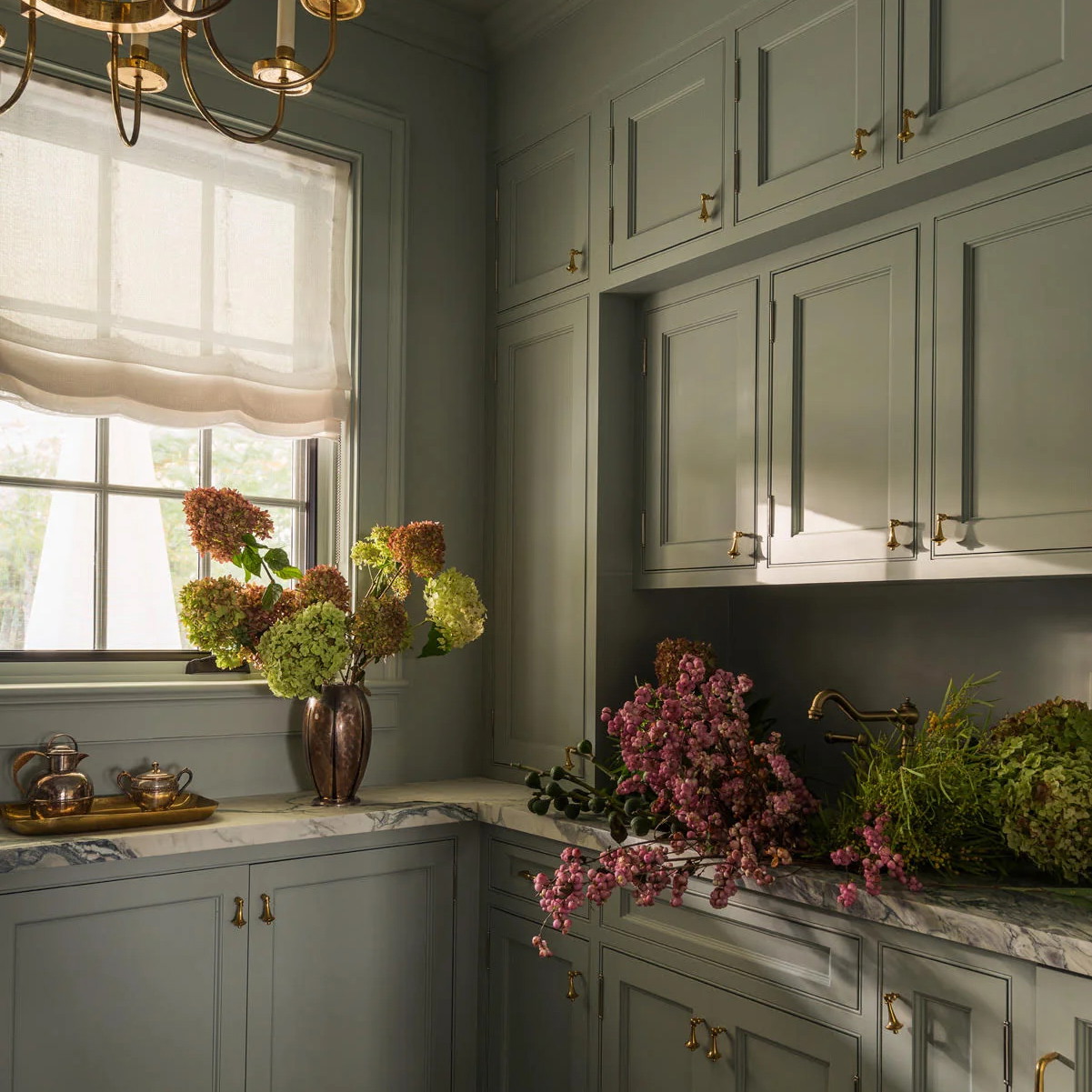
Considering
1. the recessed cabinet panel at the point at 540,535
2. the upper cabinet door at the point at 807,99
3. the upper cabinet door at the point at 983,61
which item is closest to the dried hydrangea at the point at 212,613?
the recessed cabinet panel at the point at 540,535

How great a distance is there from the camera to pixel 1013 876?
186 centimetres

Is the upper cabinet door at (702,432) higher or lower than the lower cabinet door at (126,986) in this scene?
higher

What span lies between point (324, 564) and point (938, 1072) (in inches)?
71.9

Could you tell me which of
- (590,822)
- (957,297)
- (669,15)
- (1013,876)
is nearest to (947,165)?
(957,297)

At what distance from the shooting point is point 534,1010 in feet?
8.25

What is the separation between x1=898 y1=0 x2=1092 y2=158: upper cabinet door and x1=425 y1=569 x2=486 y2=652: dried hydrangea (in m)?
1.32

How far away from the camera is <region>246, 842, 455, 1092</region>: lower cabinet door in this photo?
2.33m

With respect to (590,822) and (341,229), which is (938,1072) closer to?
(590,822)

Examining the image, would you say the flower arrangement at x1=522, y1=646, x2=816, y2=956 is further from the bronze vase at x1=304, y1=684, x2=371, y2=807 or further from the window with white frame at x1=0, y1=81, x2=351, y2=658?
the window with white frame at x1=0, y1=81, x2=351, y2=658

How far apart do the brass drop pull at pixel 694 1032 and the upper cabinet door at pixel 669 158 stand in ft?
5.36

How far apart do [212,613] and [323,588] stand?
26cm

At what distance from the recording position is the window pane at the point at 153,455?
261 cm

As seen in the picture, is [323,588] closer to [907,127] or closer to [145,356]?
[145,356]

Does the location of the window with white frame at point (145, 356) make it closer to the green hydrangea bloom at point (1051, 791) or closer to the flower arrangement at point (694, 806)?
the flower arrangement at point (694, 806)
